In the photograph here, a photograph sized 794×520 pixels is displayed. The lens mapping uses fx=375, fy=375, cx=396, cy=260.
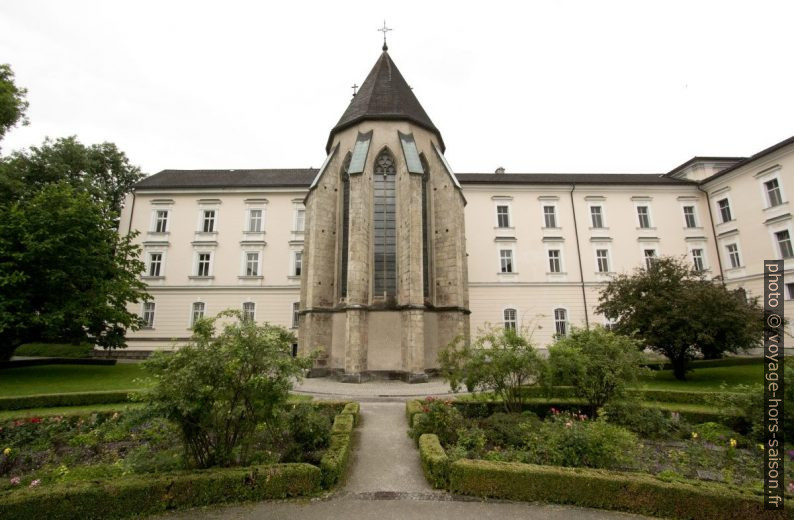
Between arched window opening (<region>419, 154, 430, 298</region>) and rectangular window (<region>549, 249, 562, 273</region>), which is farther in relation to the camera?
rectangular window (<region>549, 249, 562, 273</region>)

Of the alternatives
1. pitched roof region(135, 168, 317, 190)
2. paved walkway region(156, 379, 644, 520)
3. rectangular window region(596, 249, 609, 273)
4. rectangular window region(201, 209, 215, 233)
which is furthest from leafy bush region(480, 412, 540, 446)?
rectangular window region(201, 209, 215, 233)

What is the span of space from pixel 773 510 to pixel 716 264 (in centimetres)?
3248

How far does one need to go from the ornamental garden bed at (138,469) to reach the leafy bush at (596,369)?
5631 mm

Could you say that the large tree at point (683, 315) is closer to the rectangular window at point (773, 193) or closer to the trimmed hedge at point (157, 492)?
the trimmed hedge at point (157, 492)

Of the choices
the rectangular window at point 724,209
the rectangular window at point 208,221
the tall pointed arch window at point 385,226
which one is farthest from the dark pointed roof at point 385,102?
the rectangular window at point 724,209

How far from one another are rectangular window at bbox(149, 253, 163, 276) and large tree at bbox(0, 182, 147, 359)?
35.0ft

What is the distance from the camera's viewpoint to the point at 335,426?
868 cm

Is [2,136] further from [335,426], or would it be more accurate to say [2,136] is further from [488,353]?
[488,353]

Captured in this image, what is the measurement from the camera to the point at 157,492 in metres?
5.41

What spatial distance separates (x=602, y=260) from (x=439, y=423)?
27.1 metres

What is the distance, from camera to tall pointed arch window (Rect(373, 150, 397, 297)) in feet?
61.6

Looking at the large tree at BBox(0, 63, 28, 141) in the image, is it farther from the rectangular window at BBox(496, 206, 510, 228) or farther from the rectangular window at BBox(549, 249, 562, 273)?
the rectangular window at BBox(549, 249, 562, 273)

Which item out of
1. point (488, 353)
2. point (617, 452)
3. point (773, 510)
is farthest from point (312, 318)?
point (773, 510)
